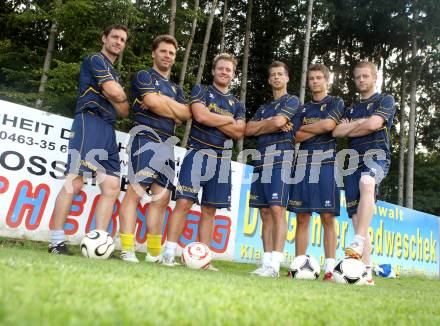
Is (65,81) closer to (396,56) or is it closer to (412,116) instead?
(412,116)

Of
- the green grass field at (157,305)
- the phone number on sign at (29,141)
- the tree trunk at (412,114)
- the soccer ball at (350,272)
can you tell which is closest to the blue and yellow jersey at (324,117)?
the soccer ball at (350,272)

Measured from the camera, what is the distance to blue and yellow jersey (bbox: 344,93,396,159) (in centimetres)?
449

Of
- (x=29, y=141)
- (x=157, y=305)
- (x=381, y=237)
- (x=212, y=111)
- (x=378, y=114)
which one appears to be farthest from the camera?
(x=381, y=237)

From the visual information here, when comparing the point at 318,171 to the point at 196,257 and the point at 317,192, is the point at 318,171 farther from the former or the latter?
the point at 196,257

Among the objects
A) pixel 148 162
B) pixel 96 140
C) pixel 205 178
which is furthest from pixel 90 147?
pixel 205 178

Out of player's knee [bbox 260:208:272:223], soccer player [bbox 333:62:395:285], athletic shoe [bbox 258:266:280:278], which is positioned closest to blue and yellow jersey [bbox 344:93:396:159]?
soccer player [bbox 333:62:395:285]

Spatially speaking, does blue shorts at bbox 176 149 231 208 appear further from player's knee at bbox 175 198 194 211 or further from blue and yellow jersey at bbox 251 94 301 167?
blue and yellow jersey at bbox 251 94 301 167

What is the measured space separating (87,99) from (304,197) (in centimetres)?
250

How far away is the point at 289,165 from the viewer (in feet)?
15.0

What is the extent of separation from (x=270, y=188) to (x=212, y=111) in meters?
1.04

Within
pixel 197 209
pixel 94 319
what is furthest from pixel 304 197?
pixel 94 319

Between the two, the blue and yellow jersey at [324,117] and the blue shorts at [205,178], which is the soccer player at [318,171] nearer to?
the blue and yellow jersey at [324,117]

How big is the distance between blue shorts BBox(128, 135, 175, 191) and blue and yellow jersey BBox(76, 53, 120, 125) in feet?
1.41

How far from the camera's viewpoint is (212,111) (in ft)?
15.2
